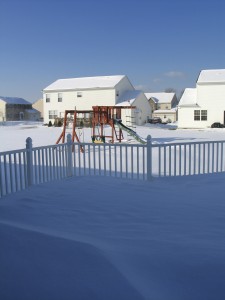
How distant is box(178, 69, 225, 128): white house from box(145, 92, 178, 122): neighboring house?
108 ft

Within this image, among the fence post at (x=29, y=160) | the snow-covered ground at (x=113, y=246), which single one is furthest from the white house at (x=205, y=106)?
the fence post at (x=29, y=160)

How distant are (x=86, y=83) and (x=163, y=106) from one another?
32233 mm

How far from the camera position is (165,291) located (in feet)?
10.4

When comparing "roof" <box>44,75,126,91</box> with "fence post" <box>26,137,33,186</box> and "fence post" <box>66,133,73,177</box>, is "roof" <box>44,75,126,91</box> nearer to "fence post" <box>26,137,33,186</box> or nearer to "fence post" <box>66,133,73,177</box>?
"fence post" <box>66,133,73,177</box>

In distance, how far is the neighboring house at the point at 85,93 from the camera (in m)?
46.6

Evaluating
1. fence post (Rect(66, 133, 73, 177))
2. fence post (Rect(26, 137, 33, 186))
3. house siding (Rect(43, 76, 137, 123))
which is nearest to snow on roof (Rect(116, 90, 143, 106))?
house siding (Rect(43, 76, 137, 123))

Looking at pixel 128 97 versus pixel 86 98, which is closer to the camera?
pixel 86 98

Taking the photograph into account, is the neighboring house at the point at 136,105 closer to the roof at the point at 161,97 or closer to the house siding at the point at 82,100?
the house siding at the point at 82,100

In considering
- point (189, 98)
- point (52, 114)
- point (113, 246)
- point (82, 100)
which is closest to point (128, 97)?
point (82, 100)

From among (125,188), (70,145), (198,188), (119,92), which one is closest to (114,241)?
(125,188)

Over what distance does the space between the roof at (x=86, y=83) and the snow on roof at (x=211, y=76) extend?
13.1 metres

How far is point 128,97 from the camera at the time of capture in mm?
47938

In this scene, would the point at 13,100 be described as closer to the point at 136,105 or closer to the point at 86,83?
the point at 86,83

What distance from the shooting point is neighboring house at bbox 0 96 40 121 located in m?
69.7
